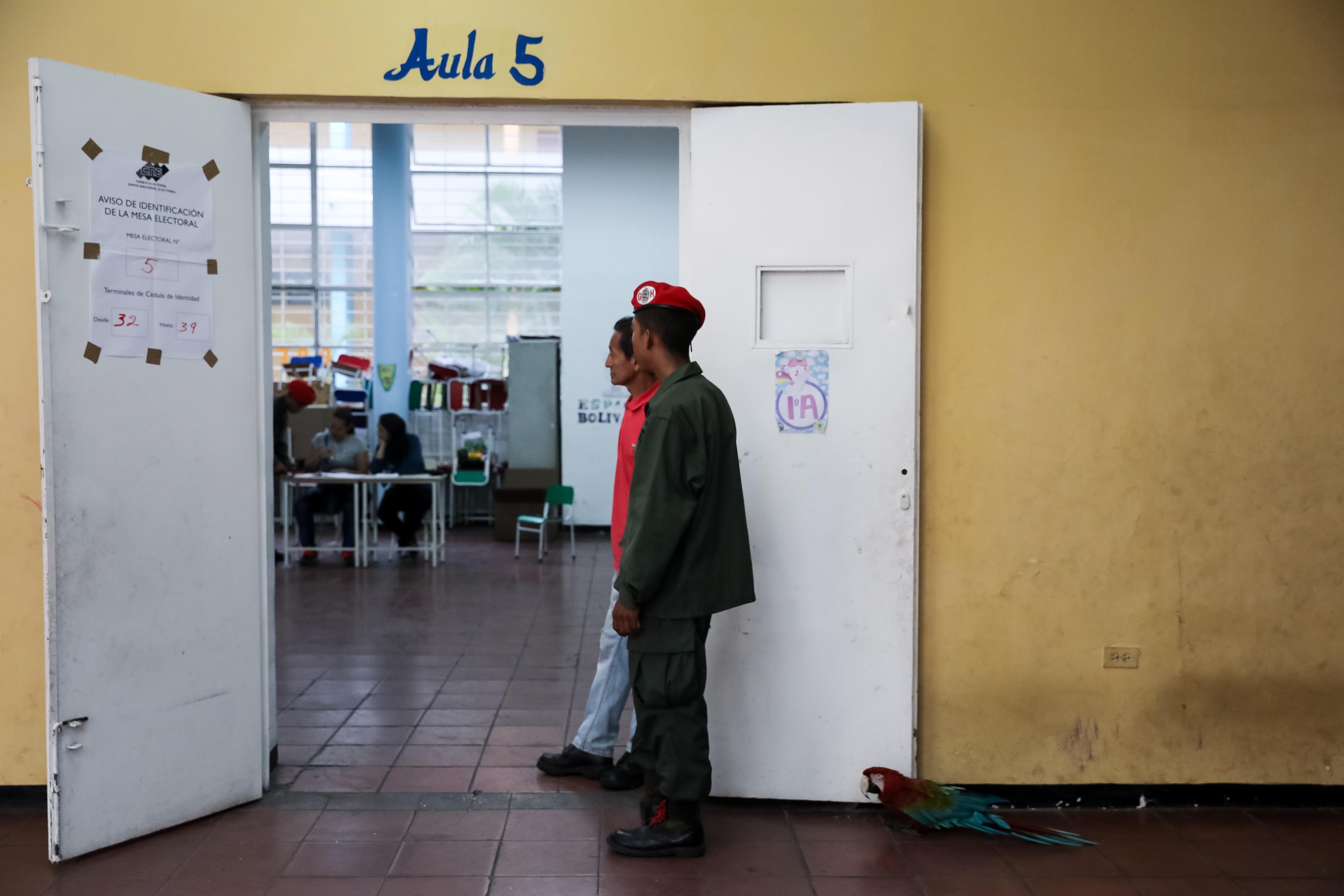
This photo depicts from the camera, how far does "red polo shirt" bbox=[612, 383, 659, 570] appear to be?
11.6 feet

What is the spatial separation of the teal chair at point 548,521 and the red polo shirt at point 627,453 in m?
5.34

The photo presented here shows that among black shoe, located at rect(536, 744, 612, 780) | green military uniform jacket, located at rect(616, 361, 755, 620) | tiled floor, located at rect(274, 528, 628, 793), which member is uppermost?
green military uniform jacket, located at rect(616, 361, 755, 620)

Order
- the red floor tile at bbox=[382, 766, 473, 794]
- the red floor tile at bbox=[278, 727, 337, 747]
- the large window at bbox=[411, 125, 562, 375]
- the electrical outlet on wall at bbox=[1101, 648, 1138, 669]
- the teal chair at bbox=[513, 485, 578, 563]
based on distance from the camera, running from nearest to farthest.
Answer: the electrical outlet on wall at bbox=[1101, 648, 1138, 669] → the red floor tile at bbox=[382, 766, 473, 794] → the red floor tile at bbox=[278, 727, 337, 747] → the teal chair at bbox=[513, 485, 578, 563] → the large window at bbox=[411, 125, 562, 375]

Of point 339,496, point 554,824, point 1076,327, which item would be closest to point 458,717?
point 554,824

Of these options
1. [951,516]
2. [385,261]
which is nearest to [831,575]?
[951,516]

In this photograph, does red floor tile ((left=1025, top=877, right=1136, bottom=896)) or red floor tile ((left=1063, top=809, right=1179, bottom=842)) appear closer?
red floor tile ((left=1025, top=877, right=1136, bottom=896))

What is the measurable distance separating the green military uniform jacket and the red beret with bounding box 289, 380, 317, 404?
21.9 feet

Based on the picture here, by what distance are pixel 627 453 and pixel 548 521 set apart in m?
6.44

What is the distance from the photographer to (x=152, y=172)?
3127 millimetres

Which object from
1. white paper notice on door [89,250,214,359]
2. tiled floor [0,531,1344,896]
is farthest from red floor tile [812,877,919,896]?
white paper notice on door [89,250,214,359]

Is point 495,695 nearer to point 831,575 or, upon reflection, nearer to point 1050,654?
point 831,575

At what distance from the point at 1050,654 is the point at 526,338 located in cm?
901

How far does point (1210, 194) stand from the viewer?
3387 millimetres

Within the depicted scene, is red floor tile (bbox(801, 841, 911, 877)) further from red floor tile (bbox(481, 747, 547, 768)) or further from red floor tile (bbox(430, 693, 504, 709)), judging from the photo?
red floor tile (bbox(430, 693, 504, 709))
